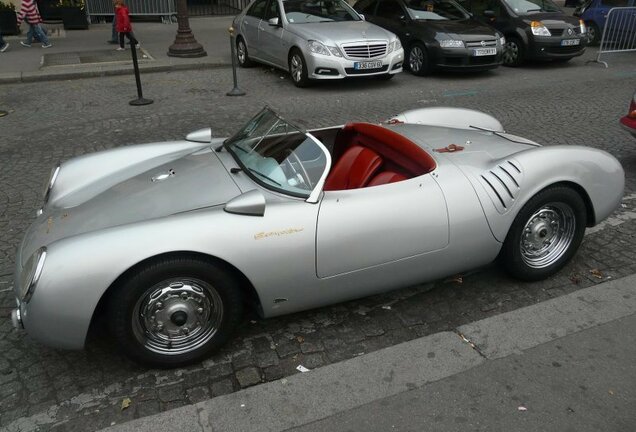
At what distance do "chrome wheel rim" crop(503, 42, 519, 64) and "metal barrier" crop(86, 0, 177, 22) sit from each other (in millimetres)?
10347

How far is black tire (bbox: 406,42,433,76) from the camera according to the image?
414 inches

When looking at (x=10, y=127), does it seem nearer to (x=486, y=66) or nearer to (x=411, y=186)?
(x=411, y=186)

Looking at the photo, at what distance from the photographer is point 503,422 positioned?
8.32ft

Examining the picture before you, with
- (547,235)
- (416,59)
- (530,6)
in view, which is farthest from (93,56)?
(547,235)

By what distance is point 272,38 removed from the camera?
10.0m

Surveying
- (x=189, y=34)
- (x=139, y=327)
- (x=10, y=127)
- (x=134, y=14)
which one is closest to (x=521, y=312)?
(x=139, y=327)

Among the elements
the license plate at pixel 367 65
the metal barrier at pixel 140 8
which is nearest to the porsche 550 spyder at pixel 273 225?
the license plate at pixel 367 65

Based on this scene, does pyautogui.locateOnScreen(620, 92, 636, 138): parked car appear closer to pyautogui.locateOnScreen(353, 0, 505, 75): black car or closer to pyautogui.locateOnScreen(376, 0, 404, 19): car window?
pyautogui.locateOnScreen(353, 0, 505, 75): black car

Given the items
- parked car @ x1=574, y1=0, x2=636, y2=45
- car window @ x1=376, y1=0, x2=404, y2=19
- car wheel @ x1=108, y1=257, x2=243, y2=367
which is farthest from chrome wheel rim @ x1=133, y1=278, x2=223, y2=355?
parked car @ x1=574, y1=0, x2=636, y2=45

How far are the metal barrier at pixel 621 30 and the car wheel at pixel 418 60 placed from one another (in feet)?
17.2

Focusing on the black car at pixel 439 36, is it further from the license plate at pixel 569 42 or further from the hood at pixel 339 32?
the license plate at pixel 569 42

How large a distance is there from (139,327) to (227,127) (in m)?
4.84

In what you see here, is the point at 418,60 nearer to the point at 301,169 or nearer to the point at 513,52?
the point at 513,52

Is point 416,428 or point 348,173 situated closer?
point 416,428
